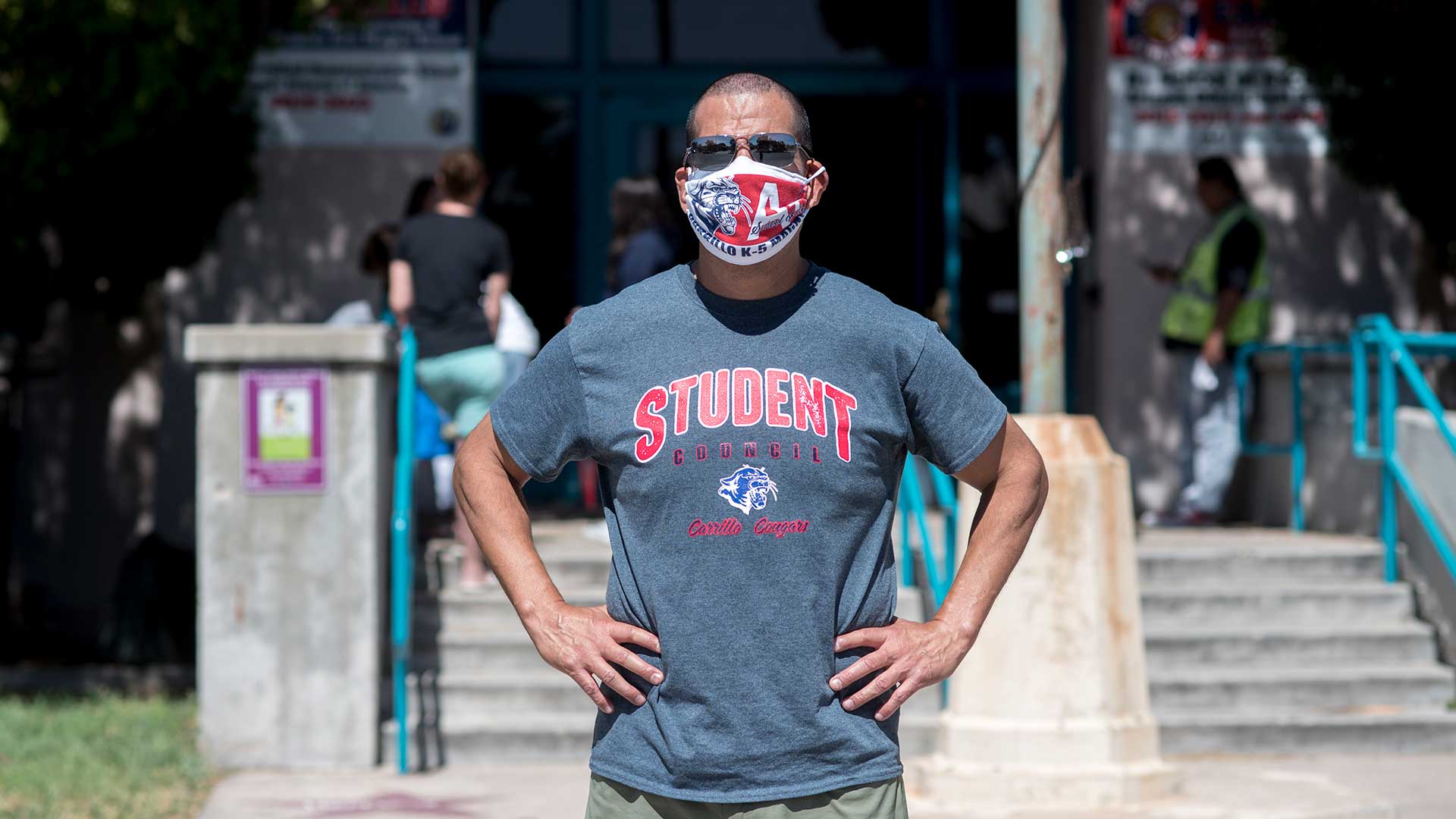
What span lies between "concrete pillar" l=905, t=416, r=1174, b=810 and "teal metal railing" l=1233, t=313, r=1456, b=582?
240 cm

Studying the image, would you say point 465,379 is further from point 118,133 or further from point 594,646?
point 594,646

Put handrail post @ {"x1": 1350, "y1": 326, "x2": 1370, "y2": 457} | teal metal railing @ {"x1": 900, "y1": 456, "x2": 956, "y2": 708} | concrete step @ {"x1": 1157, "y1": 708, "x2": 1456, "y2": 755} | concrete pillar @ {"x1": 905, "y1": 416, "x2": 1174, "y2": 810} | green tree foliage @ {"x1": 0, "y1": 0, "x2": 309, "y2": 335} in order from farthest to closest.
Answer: handrail post @ {"x1": 1350, "y1": 326, "x2": 1370, "y2": 457}, green tree foliage @ {"x1": 0, "y1": 0, "x2": 309, "y2": 335}, concrete step @ {"x1": 1157, "y1": 708, "x2": 1456, "y2": 755}, teal metal railing @ {"x1": 900, "y1": 456, "x2": 956, "y2": 708}, concrete pillar @ {"x1": 905, "y1": 416, "x2": 1174, "y2": 810}

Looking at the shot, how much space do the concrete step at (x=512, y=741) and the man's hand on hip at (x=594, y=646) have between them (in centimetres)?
444

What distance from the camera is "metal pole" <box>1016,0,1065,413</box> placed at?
607 cm

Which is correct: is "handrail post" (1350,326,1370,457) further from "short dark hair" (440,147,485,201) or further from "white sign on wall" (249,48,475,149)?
"white sign on wall" (249,48,475,149)

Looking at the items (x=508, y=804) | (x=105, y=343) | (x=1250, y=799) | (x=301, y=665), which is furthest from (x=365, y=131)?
(x=1250, y=799)

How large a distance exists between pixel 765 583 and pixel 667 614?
0.49 ft

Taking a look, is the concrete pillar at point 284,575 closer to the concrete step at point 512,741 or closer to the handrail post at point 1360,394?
the concrete step at point 512,741

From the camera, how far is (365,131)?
10.7 metres

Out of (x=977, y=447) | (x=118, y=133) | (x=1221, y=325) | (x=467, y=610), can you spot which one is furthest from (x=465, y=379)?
(x=977, y=447)

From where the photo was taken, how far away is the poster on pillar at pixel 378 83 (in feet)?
34.8

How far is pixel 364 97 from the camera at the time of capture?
10695mm

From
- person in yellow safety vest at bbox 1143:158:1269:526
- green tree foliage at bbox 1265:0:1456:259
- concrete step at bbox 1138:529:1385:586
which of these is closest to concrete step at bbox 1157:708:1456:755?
concrete step at bbox 1138:529:1385:586

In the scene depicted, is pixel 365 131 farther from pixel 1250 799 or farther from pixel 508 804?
pixel 1250 799
